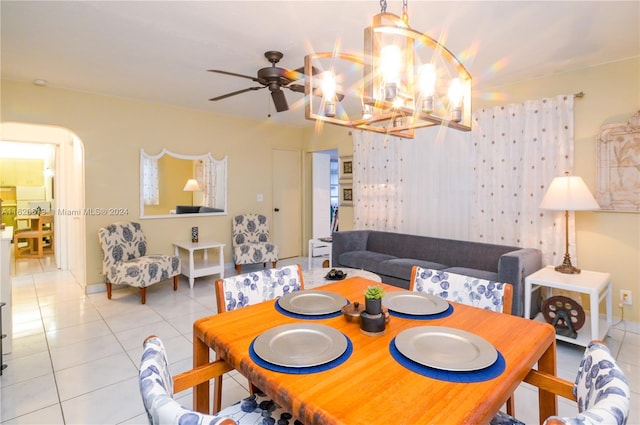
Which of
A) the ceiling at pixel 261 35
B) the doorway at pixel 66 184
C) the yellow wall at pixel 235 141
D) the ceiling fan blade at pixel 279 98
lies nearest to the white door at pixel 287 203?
the yellow wall at pixel 235 141

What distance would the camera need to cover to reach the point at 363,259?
409 cm

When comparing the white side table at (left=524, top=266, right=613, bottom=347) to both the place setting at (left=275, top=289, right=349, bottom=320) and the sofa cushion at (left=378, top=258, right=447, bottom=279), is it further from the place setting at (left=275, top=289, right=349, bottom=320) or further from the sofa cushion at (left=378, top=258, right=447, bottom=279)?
the place setting at (left=275, top=289, right=349, bottom=320)

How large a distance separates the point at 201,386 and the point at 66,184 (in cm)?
529

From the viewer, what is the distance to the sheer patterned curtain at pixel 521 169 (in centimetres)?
318

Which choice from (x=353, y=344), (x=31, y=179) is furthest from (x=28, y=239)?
(x=353, y=344)

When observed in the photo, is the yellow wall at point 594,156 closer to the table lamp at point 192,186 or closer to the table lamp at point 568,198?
the table lamp at point 568,198

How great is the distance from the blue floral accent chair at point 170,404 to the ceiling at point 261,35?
211 centimetres

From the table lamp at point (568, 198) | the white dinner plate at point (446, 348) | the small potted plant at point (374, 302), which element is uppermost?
the table lamp at point (568, 198)

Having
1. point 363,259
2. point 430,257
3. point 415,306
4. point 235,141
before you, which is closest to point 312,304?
point 415,306

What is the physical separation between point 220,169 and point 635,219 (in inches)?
195

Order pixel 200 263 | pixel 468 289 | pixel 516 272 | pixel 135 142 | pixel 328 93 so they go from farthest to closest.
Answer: pixel 200 263 < pixel 135 142 < pixel 516 272 < pixel 468 289 < pixel 328 93

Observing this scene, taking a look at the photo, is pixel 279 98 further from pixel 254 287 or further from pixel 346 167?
pixel 346 167

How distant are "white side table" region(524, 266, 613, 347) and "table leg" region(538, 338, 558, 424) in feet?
5.01

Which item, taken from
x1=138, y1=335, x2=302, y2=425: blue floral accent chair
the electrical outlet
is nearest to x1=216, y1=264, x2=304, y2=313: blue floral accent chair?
x1=138, y1=335, x2=302, y2=425: blue floral accent chair
